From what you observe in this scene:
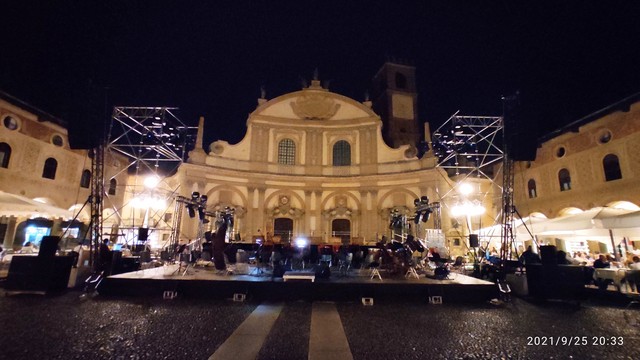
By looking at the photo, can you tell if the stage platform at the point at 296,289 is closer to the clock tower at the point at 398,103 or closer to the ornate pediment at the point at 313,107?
the ornate pediment at the point at 313,107

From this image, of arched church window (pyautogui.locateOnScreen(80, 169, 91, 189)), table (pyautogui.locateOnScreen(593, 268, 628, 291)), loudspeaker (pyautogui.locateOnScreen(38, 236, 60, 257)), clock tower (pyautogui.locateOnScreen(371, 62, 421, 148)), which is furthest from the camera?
clock tower (pyautogui.locateOnScreen(371, 62, 421, 148))

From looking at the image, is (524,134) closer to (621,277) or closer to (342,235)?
(621,277)

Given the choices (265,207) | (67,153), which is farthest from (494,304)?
(67,153)

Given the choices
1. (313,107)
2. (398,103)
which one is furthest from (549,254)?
(398,103)

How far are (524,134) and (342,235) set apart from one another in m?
15.5

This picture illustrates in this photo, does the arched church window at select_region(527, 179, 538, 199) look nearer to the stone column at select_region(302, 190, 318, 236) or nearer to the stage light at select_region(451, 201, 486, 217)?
the stage light at select_region(451, 201, 486, 217)

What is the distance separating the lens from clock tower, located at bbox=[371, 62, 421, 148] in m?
29.4

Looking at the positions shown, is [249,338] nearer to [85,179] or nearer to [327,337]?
[327,337]

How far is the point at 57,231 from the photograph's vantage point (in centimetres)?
1819

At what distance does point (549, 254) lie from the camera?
7598 millimetres

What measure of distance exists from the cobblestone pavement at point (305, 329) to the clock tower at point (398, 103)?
2370 cm

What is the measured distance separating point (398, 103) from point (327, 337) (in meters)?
29.2

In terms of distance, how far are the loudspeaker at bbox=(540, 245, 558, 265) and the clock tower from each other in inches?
863

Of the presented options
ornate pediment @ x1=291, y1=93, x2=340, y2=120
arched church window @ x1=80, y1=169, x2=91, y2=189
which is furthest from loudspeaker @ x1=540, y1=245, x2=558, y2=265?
arched church window @ x1=80, y1=169, x2=91, y2=189
